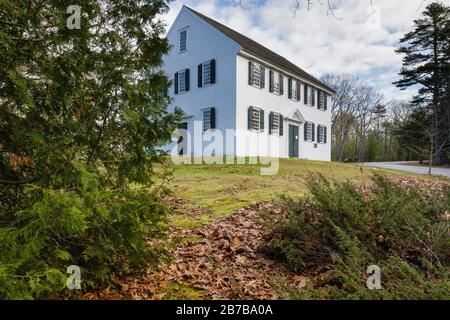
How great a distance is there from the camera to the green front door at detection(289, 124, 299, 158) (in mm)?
23394

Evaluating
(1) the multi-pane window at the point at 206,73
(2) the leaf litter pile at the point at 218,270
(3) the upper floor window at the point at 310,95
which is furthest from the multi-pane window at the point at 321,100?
(2) the leaf litter pile at the point at 218,270

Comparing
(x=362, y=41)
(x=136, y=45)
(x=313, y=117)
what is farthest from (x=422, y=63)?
(x=136, y=45)

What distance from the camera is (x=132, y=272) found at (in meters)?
3.36

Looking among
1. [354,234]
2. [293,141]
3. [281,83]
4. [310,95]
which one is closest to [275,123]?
[293,141]

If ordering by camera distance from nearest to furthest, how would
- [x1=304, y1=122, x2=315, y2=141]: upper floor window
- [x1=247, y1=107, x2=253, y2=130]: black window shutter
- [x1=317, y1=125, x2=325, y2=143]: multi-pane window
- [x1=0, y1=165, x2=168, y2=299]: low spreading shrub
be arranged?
1. [x1=0, y1=165, x2=168, y2=299]: low spreading shrub
2. [x1=247, y1=107, x2=253, y2=130]: black window shutter
3. [x1=304, y1=122, x2=315, y2=141]: upper floor window
4. [x1=317, y1=125, x2=325, y2=143]: multi-pane window

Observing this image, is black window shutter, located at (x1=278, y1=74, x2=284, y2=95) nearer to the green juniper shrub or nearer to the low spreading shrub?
the green juniper shrub

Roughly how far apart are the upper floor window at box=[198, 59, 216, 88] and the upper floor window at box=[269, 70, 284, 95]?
406cm

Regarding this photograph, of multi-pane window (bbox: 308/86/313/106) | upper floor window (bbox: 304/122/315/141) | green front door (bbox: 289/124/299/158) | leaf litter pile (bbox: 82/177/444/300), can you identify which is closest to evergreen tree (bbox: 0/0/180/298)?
leaf litter pile (bbox: 82/177/444/300)

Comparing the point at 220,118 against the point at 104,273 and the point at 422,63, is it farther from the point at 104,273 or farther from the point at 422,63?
the point at 422,63

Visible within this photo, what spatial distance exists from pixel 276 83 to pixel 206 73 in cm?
499

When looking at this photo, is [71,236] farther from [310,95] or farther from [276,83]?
[310,95]

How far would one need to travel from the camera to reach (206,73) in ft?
67.7
